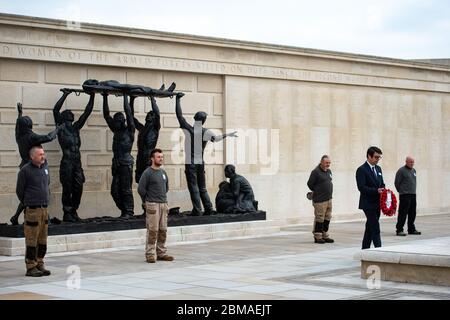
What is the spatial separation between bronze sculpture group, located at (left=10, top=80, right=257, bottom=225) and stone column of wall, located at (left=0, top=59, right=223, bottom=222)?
2.29 feet

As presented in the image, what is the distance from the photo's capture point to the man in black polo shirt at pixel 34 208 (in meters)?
13.4

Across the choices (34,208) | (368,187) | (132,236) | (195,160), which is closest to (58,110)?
(132,236)

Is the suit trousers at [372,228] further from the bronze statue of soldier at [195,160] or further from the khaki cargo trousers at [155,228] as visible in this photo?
the bronze statue of soldier at [195,160]

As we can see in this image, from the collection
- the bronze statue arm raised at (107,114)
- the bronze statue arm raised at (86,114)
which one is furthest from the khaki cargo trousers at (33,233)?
the bronze statue arm raised at (107,114)

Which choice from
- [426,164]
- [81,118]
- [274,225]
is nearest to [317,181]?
[274,225]

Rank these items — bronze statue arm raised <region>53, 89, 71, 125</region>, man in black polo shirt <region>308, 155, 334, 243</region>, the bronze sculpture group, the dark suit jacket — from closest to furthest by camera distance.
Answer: the dark suit jacket < the bronze sculpture group < bronze statue arm raised <region>53, 89, 71, 125</region> < man in black polo shirt <region>308, 155, 334, 243</region>

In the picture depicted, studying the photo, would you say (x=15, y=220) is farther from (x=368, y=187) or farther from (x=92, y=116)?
(x=368, y=187)

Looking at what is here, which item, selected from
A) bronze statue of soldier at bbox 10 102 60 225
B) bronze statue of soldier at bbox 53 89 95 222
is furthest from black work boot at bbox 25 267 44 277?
bronze statue of soldier at bbox 53 89 95 222

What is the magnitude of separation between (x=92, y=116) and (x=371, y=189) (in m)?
7.83

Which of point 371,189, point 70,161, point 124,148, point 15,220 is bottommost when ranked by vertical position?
point 15,220

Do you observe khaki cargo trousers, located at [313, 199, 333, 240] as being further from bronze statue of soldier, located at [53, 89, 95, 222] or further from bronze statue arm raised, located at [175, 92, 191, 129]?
bronze statue of soldier, located at [53, 89, 95, 222]

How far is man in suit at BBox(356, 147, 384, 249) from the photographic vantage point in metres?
14.5

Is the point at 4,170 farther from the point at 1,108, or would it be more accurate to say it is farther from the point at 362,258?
the point at 362,258

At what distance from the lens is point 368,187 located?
14594 mm
